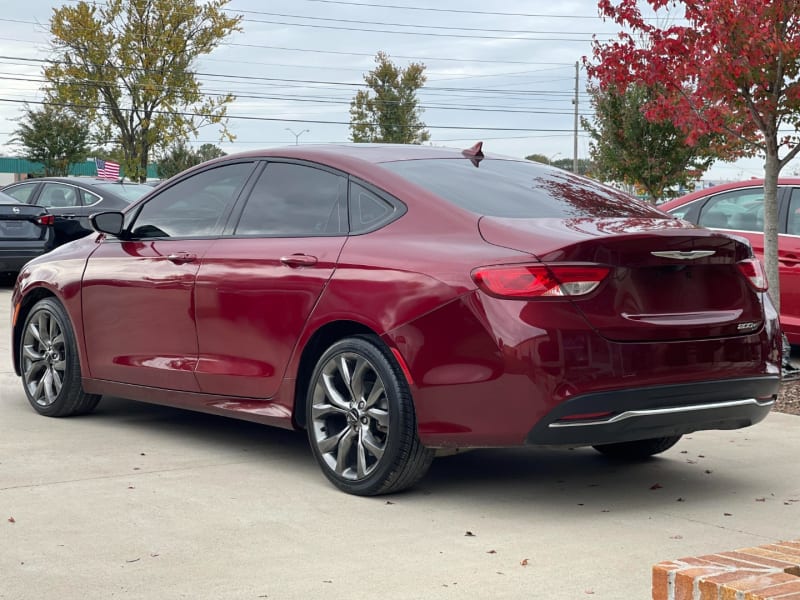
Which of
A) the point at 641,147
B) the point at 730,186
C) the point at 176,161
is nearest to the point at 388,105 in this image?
the point at 176,161

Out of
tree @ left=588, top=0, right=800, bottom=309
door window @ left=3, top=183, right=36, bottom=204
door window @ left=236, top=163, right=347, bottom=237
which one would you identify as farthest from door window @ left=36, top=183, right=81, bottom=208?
door window @ left=236, top=163, right=347, bottom=237

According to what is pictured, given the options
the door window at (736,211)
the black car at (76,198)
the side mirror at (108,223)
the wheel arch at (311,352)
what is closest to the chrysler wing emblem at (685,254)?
the wheel arch at (311,352)

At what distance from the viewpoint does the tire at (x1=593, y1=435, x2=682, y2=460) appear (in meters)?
6.37

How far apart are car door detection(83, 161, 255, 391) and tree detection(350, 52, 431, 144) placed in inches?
2343

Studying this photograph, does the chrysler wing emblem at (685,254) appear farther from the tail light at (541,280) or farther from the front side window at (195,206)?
the front side window at (195,206)

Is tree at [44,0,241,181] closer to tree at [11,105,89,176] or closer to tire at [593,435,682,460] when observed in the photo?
tree at [11,105,89,176]

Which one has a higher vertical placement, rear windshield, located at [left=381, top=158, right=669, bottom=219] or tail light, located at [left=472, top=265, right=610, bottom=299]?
rear windshield, located at [left=381, top=158, right=669, bottom=219]

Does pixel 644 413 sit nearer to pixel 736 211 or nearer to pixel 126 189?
pixel 736 211

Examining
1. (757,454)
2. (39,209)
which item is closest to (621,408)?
(757,454)

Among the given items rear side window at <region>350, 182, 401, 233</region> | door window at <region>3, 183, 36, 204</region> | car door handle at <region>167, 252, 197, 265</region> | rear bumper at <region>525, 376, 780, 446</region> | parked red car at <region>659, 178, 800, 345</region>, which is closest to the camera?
rear bumper at <region>525, 376, 780, 446</region>

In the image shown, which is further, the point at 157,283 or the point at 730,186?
the point at 730,186

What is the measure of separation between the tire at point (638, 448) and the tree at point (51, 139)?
61.7 meters

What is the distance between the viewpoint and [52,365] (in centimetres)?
753

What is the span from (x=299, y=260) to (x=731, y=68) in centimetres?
487
